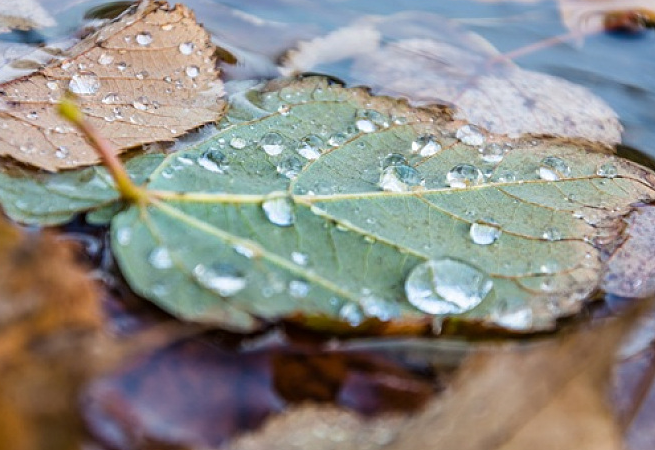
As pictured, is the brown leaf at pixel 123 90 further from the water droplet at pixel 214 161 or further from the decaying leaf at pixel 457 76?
the decaying leaf at pixel 457 76

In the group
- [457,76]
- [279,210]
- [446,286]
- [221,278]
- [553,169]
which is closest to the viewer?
[221,278]

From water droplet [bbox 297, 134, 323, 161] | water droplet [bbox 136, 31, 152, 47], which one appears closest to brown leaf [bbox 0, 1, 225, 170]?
water droplet [bbox 136, 31, 152, 47]

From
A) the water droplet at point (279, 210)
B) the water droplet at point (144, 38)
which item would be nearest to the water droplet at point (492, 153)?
the water droplet at point (279, 210)

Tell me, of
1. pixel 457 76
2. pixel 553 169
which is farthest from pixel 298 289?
pixel 457 76

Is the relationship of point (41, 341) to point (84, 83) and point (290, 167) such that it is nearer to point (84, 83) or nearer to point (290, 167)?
point (290, 167)

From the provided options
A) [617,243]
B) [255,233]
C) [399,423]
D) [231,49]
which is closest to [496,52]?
[231,49]

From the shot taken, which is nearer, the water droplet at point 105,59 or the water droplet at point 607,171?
the water droplet at point 607,171
